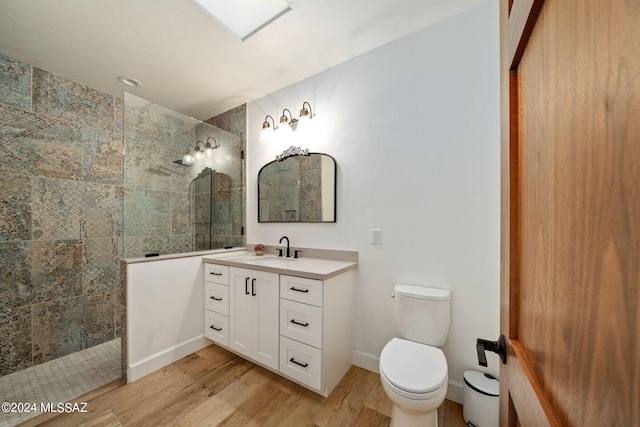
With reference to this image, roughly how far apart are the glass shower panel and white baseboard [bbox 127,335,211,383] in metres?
0.84

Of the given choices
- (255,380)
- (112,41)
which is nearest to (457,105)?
(255,380)

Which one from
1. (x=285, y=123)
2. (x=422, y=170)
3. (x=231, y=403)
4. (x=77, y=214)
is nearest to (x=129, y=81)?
(x=77, y=214)

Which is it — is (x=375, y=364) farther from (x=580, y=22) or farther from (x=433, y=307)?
(x=580, y=22)

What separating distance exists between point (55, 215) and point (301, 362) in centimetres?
253

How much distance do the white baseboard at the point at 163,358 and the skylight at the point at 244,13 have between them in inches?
104

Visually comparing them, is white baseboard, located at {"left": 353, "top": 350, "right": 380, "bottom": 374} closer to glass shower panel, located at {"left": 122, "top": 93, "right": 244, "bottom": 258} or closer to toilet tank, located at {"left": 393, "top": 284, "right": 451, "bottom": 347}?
toilet tank, located at {"left": 393, "top": 284, "right": 451, "bottom": 347}

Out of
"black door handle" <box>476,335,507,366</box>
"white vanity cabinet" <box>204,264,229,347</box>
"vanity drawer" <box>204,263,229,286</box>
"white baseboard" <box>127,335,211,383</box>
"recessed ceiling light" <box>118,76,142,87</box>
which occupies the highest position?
"recessed ceiling light" <box>118,76,142,87</box>

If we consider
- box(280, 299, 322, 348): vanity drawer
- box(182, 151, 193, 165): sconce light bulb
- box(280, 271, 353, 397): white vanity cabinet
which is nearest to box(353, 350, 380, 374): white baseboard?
box(280, 271, 353, 397): white vanity cabinet

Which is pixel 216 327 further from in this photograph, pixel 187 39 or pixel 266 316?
pixel 187 39

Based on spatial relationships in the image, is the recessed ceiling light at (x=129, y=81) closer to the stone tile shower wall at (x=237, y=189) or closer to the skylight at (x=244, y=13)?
the stone tile shower wall at (x=237, y=189)

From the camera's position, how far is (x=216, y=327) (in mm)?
2193

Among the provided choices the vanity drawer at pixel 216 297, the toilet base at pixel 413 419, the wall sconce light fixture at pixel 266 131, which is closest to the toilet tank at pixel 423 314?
the toilet base at pixel 413 419

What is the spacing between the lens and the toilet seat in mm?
1141

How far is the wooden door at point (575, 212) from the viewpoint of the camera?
0.73 ft
